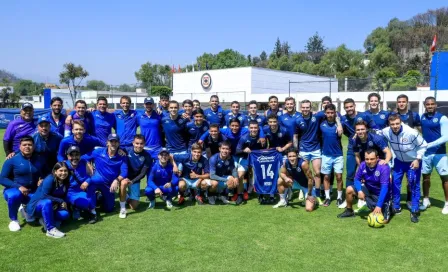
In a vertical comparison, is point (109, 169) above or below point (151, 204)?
above

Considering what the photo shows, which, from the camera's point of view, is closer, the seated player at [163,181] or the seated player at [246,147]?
the seated player at [163,181]

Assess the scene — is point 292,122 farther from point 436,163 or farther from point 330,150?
point 436,163

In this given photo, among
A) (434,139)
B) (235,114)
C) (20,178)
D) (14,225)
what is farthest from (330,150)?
(14,225)

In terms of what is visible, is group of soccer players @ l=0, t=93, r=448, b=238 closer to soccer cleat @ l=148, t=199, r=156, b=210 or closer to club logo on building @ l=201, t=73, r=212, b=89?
soccer cleat @ l=148, t=199, r=156, b=210

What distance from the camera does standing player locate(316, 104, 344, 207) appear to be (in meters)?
7.12

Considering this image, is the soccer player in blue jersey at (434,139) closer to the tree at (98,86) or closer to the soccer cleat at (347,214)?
the soccer cleat at (347,214)

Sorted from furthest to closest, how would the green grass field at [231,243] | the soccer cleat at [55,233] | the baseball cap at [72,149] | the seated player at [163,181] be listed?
the seated player at [163,181]
the baseball cap at [72,149]
the soccer cleat at [55,233]
the green grass field at [231,243]

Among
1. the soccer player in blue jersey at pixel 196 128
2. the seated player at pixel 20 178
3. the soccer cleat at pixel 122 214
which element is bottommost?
the soccer cleat at pixel 122 214

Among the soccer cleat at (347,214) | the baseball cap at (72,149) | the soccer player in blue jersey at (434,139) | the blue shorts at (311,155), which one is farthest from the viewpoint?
the blue shorts at (311,155)

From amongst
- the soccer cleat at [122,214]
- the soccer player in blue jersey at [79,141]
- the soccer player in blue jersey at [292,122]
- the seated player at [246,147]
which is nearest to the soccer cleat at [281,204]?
the seated player at [246,147]

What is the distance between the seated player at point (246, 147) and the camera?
747 cm

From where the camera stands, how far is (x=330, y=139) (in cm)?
716

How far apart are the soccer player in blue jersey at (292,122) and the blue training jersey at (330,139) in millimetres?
457

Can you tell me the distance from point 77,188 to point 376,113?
19.0ft
